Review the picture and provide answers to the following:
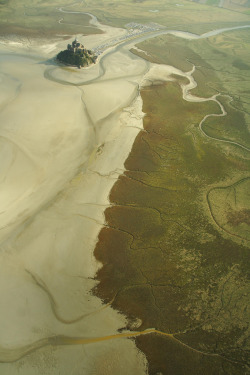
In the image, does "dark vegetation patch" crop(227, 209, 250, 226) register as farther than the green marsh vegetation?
Yes

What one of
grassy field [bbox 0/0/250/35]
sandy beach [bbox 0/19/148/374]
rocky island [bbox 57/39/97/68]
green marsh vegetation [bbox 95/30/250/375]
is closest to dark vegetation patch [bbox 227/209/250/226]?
green marsh vegetation [bbox 95/30/250/375]

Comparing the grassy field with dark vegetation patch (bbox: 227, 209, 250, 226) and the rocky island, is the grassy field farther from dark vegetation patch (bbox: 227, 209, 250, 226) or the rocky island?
dark vegetation patch (bbox: 227, 209, 250, 226)

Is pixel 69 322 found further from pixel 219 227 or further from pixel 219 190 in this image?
pixel 219 190

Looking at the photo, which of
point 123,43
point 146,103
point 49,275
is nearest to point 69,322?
point 49,275

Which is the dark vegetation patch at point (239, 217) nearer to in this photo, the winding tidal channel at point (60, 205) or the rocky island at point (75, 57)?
the winding tidal channel at point (60, 205)

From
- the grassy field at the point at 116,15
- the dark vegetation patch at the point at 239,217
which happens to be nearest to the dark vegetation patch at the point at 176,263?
the dark vegetation patch at the point at 239,217

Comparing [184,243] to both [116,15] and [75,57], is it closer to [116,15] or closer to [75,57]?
[75,57]

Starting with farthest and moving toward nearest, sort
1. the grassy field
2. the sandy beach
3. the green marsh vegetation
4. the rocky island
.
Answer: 1. the grassy field
2. the rocky island
3. the green marsh vegetation
4. the sandy beach

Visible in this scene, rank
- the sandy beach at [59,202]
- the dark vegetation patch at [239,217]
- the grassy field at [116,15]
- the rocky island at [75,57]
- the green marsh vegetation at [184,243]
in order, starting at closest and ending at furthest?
the sandy beach at [59,202] < the green marsh vegetation at [184,243] < the dark vegetation patch at [239,217] < the rocky island at [75,57] < the grassy field at [116,15]
